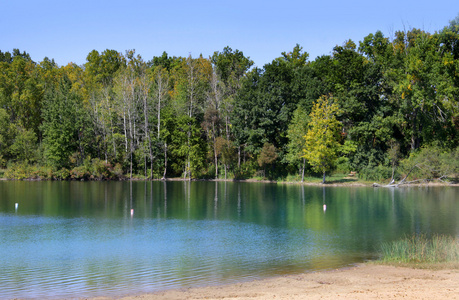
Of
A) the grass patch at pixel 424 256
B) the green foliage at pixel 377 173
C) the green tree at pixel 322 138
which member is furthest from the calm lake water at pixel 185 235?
the green tree at pixel 322 138

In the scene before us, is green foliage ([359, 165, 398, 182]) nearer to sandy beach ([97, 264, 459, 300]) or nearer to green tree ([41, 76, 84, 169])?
sandy beach ([97, 264, 459, 300])

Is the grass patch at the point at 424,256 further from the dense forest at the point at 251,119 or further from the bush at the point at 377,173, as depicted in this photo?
the bush at the point at 377,173

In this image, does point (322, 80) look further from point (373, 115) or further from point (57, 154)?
point (57, 154)

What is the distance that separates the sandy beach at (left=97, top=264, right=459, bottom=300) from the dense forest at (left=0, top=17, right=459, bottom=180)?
4338 cm

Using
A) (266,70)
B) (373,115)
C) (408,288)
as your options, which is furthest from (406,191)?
(408,288)

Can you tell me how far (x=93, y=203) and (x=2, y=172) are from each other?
42158 millimetres

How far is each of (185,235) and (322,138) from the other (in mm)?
39672

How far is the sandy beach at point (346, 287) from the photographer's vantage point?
42.9ft

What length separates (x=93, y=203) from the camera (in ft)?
139

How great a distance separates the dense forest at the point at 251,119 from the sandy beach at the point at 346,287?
43.4m

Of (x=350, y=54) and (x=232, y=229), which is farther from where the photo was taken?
(x=350, y=54)

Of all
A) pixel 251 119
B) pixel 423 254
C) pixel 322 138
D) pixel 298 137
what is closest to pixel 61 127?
pixel 251 119

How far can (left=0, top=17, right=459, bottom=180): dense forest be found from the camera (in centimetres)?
6163

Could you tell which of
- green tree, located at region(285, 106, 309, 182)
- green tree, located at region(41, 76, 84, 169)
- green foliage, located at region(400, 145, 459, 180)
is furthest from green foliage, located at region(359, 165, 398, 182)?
green tree, located at region(41, 76, 84, 169)
